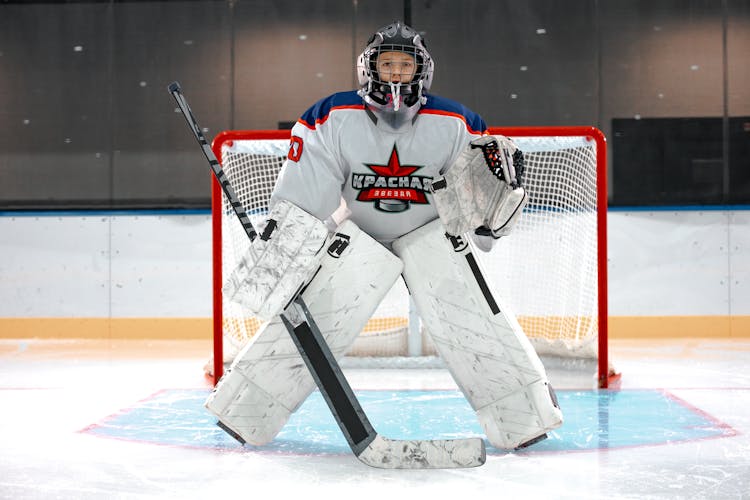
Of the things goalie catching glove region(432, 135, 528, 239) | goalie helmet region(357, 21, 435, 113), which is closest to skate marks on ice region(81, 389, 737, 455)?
goalie catching glove region(432, 135, 528, 239)

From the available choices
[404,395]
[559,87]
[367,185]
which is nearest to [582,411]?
[404,395]

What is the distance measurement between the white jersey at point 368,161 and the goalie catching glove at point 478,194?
0.32 ft

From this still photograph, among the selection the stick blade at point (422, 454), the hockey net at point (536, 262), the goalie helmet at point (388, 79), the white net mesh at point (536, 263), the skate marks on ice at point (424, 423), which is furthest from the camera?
the white net mesh at point (536, 263)

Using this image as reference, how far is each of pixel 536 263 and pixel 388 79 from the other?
2.28 meters

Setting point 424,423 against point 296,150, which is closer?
point 296,150

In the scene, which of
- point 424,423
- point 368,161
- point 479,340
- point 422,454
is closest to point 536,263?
point 424,423

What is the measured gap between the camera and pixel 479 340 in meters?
2.02

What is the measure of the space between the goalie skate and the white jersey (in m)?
0.09

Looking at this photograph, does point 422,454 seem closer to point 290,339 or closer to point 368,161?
point 290,339

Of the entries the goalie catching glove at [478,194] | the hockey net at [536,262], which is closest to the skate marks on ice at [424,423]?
Result: the hockey net at [536,262]

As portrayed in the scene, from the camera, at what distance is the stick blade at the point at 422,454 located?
184cm

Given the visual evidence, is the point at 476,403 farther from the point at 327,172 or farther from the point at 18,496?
the point at 18,496

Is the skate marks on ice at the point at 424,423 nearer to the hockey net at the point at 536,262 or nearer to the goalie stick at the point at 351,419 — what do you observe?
the goalie stick at the point at 351,419

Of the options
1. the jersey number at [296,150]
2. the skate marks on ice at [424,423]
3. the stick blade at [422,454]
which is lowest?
the skate marks on ice at [424,423]
